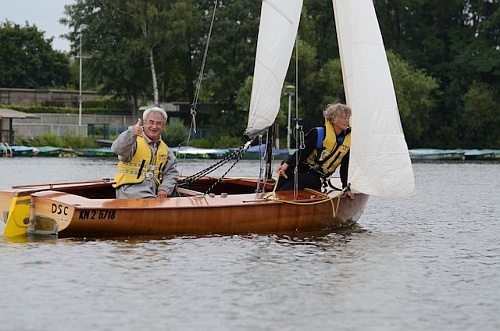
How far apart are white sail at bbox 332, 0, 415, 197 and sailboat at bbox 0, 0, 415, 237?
0.01 metres

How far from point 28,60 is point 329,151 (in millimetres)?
77045

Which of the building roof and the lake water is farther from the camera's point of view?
the building roof

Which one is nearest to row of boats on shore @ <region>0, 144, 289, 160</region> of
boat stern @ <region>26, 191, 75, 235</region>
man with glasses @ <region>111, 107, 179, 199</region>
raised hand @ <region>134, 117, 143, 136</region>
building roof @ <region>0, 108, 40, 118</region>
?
building roof @ <region>0, 108, 40, 118</region>

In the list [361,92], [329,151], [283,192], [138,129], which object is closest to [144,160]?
[138,129]

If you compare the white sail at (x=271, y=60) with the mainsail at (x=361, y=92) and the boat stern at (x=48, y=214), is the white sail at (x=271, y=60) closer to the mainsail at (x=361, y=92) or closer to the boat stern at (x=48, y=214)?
the mainsail at (x=361, y=92)

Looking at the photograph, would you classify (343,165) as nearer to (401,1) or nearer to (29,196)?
(29,196)

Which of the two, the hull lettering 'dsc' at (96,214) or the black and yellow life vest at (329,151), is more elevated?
the black and yellow life vest at (329,151)

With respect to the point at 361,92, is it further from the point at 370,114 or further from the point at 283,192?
the point at 283,192

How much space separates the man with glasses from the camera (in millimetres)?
14250

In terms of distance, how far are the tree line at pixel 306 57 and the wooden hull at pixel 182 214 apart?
51798 millimetres

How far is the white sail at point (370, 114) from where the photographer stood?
1530 centimetres

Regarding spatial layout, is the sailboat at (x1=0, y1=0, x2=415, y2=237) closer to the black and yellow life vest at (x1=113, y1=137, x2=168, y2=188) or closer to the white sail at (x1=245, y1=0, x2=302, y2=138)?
the white sail at (x1=245, y1=0, x2=302, y2=138)

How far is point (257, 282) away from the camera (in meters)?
11.0

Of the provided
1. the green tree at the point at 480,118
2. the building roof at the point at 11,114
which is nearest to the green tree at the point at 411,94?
the green tree at the point at 480,118
